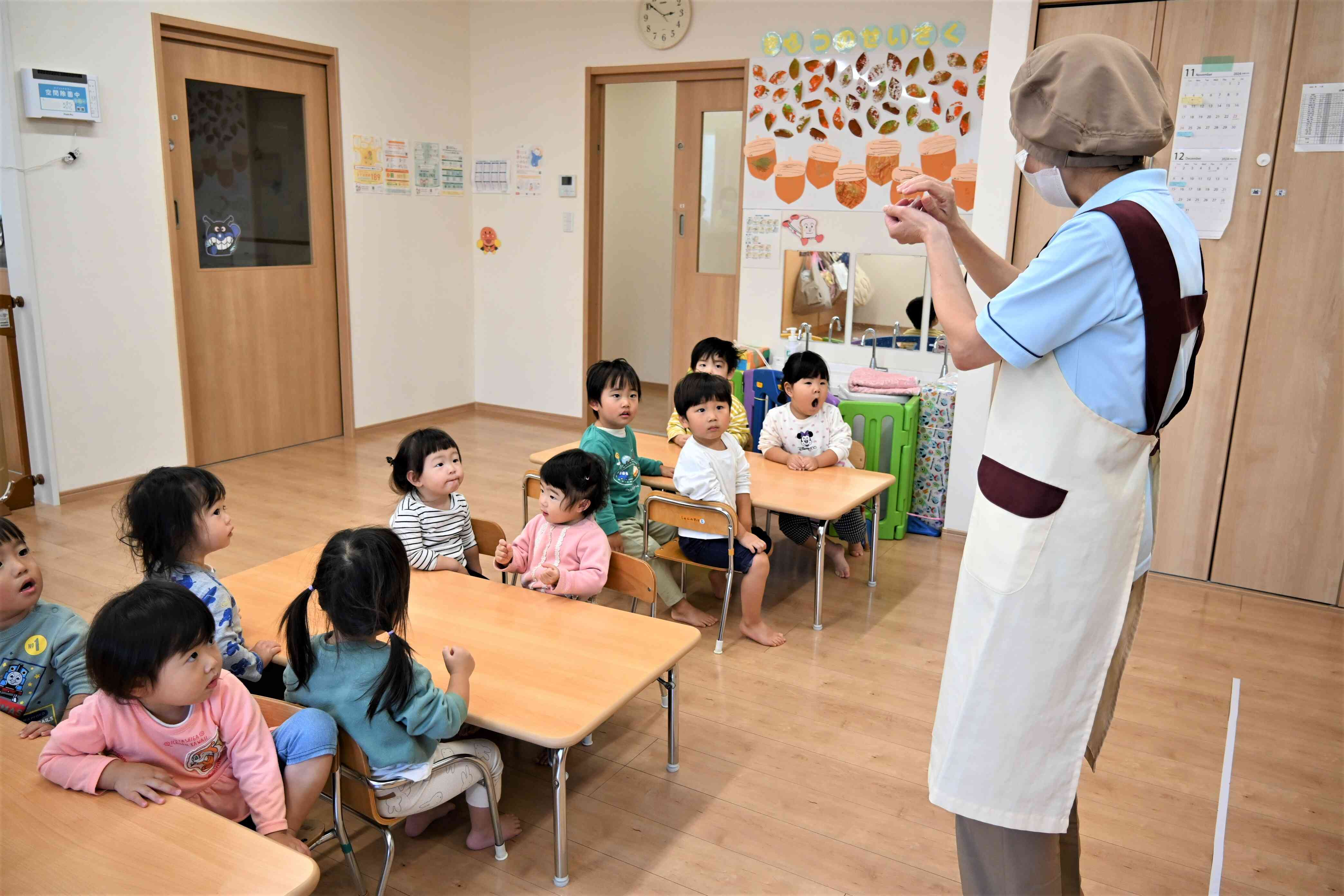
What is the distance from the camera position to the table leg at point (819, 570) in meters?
3.39

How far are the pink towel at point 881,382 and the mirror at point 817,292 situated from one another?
2.00 ft

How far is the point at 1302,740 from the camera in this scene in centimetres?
285

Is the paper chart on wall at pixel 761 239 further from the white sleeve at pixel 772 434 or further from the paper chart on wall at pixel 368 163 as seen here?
the paper chart on wall at pixel 368 163

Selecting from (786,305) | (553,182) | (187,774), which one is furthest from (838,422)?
(553,182)

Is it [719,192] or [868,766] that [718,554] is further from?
[719,192]

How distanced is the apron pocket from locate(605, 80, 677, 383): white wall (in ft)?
19.8

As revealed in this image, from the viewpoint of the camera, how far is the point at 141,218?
4.82 meters

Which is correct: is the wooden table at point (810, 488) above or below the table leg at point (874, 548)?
above

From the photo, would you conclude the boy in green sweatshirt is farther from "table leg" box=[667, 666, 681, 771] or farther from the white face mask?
the white face mask

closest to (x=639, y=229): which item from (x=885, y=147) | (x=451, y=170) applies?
(x=451, y=170)

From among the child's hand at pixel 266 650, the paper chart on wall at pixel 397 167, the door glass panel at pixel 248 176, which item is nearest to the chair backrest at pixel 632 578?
the child's hand at pixel 266 650

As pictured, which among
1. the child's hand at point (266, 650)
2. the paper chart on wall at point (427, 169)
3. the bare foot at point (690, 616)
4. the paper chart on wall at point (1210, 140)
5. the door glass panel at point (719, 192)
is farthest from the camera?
the paper chart on wall at point (427, 169)

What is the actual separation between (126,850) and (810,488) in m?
2.52

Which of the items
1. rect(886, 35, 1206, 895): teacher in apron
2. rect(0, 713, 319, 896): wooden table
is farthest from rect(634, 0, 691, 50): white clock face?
rect(0, 713, 319, 896): wooden table
